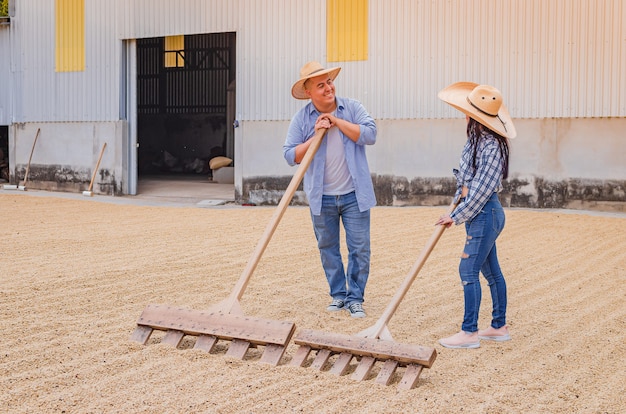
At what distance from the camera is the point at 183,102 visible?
1019 inches

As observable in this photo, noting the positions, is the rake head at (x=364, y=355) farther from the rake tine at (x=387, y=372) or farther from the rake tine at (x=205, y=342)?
the rake tine at (x=205, y=342)

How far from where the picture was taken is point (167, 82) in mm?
25969

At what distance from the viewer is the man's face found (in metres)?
5.41

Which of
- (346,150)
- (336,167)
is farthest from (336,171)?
(346,150)

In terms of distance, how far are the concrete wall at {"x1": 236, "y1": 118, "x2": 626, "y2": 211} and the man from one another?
7.59m

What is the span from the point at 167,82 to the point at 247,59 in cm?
1220

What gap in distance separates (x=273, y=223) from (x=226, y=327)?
77 centimetres

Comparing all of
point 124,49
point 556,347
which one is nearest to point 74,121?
point 124,49

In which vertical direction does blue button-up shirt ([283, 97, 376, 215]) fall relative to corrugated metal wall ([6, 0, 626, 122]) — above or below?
below

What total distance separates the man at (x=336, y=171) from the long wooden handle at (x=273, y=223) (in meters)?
0.11

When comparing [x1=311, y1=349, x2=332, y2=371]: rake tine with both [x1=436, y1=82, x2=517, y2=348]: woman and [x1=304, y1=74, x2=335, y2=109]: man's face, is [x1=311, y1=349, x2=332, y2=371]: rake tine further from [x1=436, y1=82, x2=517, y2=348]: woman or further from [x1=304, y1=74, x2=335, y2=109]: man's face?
[x1=304, y1=74, x2=335, y2=109]: man's face

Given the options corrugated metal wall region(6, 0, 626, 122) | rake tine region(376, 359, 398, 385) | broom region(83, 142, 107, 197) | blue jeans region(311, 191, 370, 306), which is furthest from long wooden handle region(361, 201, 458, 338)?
broom region(83, 142, 107, 197)

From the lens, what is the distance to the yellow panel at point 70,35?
16109mm

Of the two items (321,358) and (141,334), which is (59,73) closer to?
(141,334)
